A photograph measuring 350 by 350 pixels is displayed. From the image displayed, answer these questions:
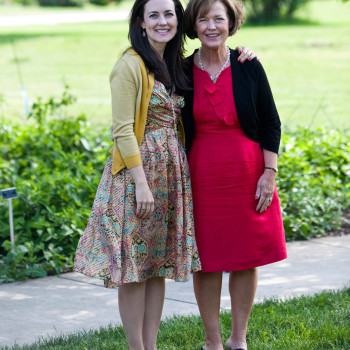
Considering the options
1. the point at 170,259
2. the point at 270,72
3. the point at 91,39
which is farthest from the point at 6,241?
the point at 91,39

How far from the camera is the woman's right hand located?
3.47 meters

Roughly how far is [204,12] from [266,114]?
59 cm

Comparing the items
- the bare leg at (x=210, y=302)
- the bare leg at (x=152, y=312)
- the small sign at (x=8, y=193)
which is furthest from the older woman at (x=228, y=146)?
the small sign at (x=8, y=193)

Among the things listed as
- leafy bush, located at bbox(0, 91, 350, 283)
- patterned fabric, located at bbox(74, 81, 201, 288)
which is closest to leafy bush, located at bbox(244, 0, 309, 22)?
leafy bush, located at bbox(0, 91, 350, 283)

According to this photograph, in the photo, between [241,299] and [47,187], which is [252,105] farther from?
[47,187]

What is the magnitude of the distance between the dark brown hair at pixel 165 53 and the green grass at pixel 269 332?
4.49 ft

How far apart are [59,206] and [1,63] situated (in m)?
12.9

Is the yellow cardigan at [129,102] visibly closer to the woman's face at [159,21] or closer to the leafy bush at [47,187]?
the woman's face at [159,21]

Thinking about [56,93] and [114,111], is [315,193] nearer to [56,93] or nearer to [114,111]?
[114,111]

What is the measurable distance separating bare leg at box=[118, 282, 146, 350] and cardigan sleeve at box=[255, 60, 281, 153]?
0.96 metres

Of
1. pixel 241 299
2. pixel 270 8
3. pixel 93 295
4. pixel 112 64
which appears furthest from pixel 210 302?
pixel 270 8

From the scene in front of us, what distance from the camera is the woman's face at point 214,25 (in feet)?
11.9

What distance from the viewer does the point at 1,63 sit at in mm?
18078

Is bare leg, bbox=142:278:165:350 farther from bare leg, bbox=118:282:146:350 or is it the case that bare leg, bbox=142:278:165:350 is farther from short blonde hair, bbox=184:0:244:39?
short blonde hair, bbox=184:0:244:39
